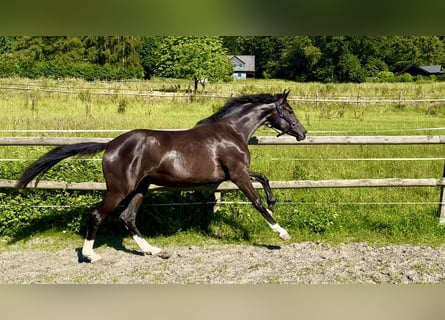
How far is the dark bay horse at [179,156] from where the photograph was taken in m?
4.44

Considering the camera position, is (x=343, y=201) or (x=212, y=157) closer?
(x=212, y=157)

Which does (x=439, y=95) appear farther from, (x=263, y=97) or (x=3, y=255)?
(x=3, y=255)

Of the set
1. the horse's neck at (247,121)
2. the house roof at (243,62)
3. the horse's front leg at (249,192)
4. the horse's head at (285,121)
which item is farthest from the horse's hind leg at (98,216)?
the house roof at (243,62)

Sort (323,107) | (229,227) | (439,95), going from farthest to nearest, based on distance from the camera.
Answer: (439,95), (323,107), (229,227)

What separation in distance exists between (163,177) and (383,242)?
3013 mm

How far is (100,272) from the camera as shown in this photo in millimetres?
4539

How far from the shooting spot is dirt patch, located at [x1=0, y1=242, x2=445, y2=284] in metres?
4.36

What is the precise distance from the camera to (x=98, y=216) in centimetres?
457

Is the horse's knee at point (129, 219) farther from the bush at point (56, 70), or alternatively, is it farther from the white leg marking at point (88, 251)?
the bush at point (56, 70)

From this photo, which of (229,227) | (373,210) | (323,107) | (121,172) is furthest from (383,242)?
(323,107)

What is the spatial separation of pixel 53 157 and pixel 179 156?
4.45 feet

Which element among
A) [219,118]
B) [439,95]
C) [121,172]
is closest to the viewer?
[121,172]

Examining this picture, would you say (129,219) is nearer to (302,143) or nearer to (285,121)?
(285,121)

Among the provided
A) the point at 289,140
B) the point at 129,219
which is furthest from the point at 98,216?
the point at 289,140
